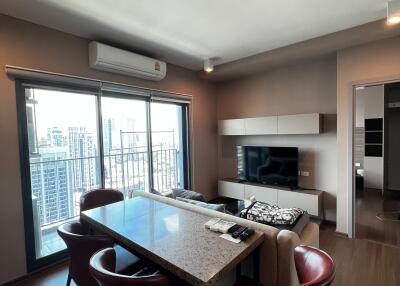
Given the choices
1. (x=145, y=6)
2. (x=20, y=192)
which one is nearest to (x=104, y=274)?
(x=20, y=192)

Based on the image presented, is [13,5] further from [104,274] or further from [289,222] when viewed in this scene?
[289,222]

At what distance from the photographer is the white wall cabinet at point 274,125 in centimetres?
330

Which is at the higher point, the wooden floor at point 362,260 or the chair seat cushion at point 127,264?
the chair seat cushion at point 127,264

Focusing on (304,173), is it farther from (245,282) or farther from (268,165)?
(245,282)

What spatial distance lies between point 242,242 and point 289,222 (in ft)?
2.99

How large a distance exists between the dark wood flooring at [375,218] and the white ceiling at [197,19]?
233cm

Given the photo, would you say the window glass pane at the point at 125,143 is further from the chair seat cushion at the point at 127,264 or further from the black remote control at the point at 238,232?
the black remote control at the point at 238,232

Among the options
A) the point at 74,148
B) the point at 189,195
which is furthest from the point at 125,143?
the point at 189,195

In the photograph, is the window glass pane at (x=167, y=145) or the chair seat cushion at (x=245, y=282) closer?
the chair seat cushion at (x=245, y=282)

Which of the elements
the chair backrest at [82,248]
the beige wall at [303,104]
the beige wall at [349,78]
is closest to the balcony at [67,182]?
the chair backrest at [82,248]

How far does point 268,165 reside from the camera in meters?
3.82

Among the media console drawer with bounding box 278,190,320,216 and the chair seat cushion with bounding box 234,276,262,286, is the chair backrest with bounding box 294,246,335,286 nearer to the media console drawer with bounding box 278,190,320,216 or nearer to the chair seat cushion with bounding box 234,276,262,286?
the chair seat cushion with bounding box 234,276,262,286

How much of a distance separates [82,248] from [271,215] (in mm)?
1553

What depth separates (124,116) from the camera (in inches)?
130
